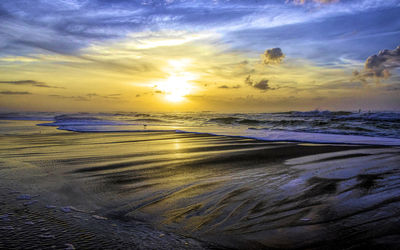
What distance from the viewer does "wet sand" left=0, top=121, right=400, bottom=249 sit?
6.74 ft

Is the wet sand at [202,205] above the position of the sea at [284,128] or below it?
below

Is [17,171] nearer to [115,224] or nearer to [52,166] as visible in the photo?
[52,166]

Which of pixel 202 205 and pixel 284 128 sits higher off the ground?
pixel 284 128

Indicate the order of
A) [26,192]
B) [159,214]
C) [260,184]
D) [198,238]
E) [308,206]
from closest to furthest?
[198,238], [159,214], [308,206], [26,192], [260,184]

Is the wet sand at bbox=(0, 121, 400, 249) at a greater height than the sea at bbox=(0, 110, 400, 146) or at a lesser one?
lesser

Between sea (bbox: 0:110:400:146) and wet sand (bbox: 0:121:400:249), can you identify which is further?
sea (bbox: 0:110:400:146)

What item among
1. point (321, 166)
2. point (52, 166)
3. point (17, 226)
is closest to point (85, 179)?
point (52, 166)

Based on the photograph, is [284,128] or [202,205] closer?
[202,205]

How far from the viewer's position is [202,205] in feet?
9.48

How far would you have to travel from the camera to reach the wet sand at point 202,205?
2055 millimetres

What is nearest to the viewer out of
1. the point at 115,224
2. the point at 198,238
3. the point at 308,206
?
the point at 198,238

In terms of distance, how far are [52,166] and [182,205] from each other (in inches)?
133

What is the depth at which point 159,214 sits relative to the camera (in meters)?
2.62

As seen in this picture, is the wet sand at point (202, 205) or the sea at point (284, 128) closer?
the wet sand at point (202, 205)
